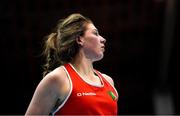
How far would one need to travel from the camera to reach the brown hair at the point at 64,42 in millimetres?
2500

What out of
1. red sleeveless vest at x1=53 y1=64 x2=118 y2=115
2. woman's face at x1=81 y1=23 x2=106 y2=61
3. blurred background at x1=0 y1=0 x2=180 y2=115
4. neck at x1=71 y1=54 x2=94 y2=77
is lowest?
blurred background at x1=0 y1=0 x2=180 y2=115

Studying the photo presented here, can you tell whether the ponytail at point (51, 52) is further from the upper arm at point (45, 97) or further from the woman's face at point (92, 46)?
the upper arm at point (45, 97)

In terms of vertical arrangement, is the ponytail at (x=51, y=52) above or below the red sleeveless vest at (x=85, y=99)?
above

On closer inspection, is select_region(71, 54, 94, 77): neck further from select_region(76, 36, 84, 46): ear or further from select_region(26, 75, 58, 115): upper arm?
select_region(26, 75, 58, 115): upper arm

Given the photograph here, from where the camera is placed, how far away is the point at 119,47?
7.48 metres

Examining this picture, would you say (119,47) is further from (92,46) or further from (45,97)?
(45,97)

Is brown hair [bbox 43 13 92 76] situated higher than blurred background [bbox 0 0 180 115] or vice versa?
brown hair [bbox 43 13 92 76]

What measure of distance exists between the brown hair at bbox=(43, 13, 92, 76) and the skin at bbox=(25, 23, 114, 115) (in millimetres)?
38

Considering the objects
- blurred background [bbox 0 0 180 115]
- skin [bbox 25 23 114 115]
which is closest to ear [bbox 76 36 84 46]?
skin [bbox 25 23 114 115]

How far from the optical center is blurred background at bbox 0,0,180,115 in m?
6.57

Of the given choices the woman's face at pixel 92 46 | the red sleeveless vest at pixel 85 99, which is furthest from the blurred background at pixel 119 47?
the red sleeveless vest at pixel 85 99

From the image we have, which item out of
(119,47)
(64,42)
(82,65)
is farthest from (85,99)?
(119,47)

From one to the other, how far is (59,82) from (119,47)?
17.2ft

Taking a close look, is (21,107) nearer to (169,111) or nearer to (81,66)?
(169,111)
